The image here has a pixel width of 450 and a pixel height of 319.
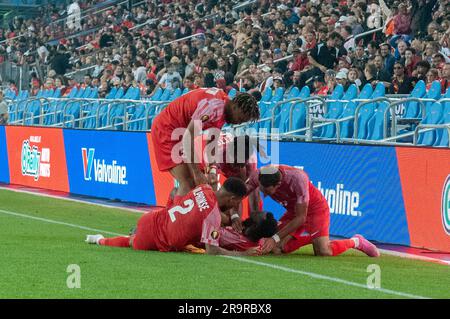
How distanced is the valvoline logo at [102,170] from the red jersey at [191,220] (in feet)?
27.9

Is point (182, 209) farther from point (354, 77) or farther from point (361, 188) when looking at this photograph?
point (354, 77)

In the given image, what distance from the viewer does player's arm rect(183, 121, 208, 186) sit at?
12.1 m

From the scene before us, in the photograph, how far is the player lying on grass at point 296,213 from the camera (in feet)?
38.7

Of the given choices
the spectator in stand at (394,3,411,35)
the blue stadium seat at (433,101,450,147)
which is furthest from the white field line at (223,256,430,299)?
the spectator in stand at (394,3,411,35)

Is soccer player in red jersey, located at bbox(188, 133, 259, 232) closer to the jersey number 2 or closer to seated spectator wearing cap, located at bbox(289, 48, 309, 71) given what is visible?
the jersey number 2

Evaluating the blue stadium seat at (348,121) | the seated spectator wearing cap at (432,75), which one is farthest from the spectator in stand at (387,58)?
the seated spectator wearing cap at (432,75)

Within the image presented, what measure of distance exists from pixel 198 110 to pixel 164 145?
94 centimetres

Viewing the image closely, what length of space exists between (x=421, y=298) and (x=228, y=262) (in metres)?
2.74

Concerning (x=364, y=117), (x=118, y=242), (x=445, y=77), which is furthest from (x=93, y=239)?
(x=445, y=77)

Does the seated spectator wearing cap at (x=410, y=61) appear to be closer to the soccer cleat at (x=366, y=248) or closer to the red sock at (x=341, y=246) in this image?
the soccer cleat at (x=366, y=248)

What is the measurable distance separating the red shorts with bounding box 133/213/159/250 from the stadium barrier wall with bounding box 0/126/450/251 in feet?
11.4

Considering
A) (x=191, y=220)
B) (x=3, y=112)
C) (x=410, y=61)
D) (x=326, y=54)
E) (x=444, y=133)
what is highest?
(x=326, y=54)

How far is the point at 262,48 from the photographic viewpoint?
89.8 feet
